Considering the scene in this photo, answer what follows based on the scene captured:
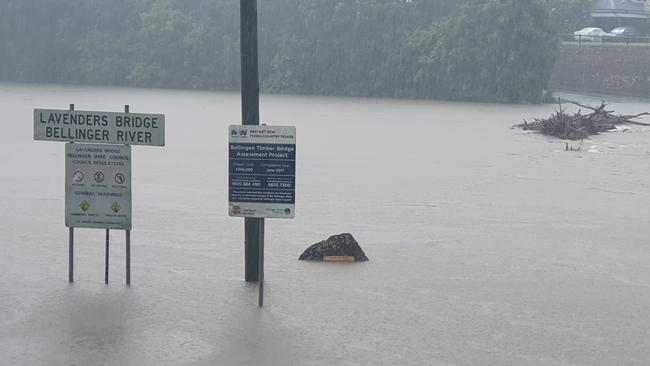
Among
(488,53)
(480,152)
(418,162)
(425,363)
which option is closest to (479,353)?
(425,363)

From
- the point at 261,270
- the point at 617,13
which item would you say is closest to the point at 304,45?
the point at 617,13

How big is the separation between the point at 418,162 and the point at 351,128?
32.8 ft

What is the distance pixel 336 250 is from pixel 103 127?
3345 mm

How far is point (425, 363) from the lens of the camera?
814 centimetres

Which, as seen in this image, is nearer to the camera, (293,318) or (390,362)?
(390,362)

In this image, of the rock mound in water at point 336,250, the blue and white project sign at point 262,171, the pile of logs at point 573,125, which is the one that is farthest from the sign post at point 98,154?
the pile of logs at point 573,125

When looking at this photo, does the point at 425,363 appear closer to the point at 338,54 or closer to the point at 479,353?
the point at 479,353

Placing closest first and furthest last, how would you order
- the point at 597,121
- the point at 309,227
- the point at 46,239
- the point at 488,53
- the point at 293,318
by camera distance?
1. the point at 293,318
2. the point at 46,239
3. the point at 309,227
4. the point at 597,121
5. the point at 488,53

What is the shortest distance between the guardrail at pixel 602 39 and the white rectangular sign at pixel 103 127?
56.5m

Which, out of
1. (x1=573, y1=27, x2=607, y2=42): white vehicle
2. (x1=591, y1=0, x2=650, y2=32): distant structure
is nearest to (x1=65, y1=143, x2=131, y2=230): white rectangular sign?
(x1=573, y1=27, x2=607, y2=42): white vehicle

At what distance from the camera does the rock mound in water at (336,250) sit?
39.4 feet

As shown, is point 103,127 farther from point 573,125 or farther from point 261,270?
point 573,125

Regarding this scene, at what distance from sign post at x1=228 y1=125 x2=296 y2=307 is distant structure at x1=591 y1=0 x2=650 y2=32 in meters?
74.8

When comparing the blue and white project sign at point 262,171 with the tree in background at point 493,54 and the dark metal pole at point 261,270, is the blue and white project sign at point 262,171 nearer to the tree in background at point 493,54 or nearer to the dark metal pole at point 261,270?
the dark metal pole at point 261,270
